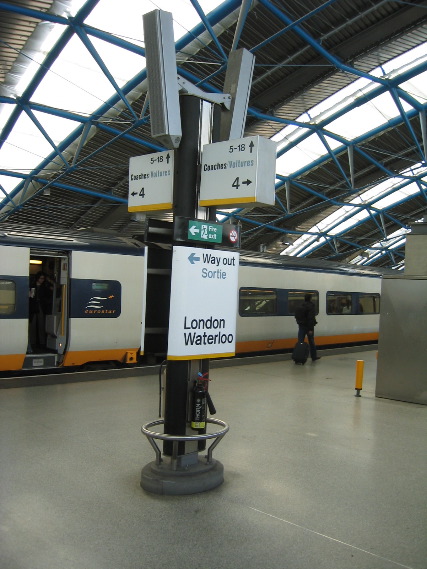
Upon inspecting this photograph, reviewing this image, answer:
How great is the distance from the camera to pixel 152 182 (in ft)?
16.8

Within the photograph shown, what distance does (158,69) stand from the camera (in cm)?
470

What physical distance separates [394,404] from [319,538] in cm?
533

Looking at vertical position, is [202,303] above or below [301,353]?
above

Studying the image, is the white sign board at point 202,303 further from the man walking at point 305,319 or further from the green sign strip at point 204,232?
the man walking at point 305,319

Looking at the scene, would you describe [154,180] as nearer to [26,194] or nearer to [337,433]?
[337,433]

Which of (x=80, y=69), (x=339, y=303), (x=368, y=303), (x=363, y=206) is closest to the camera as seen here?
(x=80, y=69)

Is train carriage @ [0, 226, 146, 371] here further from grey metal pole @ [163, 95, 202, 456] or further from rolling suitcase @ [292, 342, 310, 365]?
grey metal pole @ [163, 95, 202, 456]

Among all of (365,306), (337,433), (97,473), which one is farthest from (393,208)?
(97,473)

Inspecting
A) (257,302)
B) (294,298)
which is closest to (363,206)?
(294,298)

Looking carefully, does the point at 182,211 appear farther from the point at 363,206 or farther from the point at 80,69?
the point at 363,206

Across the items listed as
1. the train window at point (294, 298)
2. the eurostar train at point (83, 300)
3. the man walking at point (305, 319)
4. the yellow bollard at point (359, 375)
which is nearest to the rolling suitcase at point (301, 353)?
the man walking at point (305, 319)

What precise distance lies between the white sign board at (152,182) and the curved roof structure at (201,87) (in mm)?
3792

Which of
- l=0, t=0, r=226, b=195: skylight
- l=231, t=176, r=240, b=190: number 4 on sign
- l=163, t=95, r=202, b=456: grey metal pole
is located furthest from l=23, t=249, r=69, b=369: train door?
l=0, t=0, r=226, b=195: skylight

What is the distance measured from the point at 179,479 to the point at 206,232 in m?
2.25
